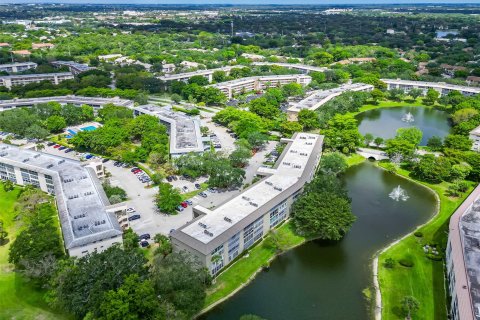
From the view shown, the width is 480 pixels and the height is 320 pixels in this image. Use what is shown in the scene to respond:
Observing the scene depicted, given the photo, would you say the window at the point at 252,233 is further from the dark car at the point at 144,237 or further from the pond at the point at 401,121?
the pond at the point at 401,121

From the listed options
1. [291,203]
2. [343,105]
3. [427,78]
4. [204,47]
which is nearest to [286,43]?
[204,47]

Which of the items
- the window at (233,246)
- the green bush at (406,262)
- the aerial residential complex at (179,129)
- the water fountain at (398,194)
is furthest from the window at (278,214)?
the aerial residential complex at (179,129)

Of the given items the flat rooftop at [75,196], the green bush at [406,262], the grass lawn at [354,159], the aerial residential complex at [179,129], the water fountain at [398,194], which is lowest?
the water fountain at [398,194]

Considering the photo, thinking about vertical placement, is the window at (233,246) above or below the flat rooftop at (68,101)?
below

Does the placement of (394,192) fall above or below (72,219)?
below

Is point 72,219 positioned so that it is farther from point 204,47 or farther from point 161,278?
point 204,47

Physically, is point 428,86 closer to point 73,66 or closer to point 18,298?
point 18,298
